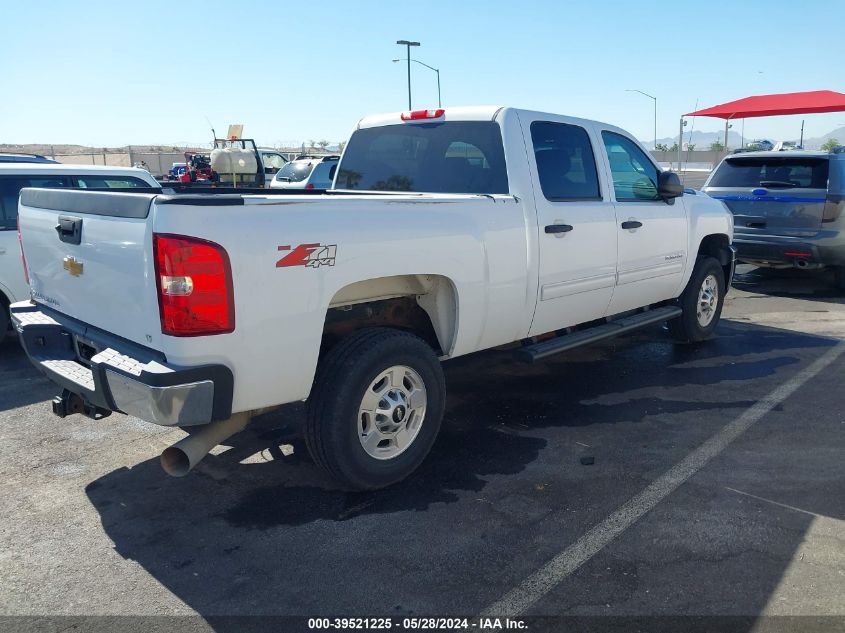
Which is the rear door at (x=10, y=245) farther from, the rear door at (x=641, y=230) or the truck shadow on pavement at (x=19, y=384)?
the rear door at (x=641, y=230)

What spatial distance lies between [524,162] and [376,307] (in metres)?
1.40

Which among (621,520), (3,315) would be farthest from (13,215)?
(621,520)

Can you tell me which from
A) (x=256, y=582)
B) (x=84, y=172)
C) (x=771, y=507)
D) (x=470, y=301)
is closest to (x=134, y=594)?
(x=256, y=582)

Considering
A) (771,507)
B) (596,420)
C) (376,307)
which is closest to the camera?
(771,507)

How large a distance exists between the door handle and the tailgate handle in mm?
2710

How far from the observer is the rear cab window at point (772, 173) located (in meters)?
9.20

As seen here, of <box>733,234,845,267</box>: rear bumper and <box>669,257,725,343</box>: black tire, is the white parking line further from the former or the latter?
<box>733,234,845,267</box>: rear bumper

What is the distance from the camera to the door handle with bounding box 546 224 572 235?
4613 millimetres

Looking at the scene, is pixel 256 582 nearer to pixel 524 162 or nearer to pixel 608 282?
→ pixel 524 162

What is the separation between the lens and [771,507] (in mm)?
3730

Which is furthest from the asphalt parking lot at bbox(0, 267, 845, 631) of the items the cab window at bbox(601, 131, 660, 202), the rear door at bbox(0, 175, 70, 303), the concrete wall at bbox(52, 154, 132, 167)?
the concrete wall at bbox(52, 154, 132, 167)

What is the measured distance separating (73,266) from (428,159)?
2.45 metres

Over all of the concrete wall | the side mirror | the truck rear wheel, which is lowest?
the truck rear wheel

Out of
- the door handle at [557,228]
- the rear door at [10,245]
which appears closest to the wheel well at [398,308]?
the door handle at [557,228]
